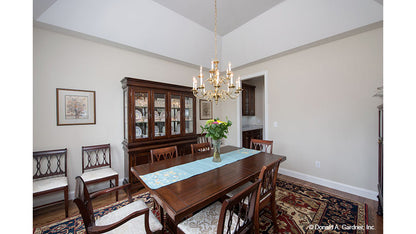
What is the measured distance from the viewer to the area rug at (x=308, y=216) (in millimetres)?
1665

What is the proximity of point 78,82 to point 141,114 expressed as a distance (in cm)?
107

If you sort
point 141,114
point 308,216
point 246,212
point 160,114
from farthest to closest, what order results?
point 160,114 < point 141,114 < point 308,216 < point 246,212

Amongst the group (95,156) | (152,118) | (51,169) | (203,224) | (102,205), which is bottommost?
(102,205)

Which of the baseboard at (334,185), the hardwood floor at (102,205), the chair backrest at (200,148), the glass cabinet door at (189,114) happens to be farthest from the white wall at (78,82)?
the baseboard at (334,185)

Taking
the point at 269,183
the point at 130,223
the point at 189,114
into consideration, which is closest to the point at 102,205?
the point at 130,223

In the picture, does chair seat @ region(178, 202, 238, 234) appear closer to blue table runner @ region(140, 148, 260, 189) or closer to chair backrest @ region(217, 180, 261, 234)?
chair backrest @ region(217, 180, 261, 234)

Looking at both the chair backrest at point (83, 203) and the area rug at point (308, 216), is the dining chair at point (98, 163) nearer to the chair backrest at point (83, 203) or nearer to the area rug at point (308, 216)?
the area rug at point (308, 216)

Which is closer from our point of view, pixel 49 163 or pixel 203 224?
pixel 203 224

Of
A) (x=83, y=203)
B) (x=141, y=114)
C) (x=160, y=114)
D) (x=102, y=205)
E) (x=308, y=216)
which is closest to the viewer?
(x=83, y=203)

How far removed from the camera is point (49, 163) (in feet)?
7.14

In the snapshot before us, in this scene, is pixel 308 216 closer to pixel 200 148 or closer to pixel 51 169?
pixel 200 148

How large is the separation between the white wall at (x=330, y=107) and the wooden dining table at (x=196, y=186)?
5.04ft
